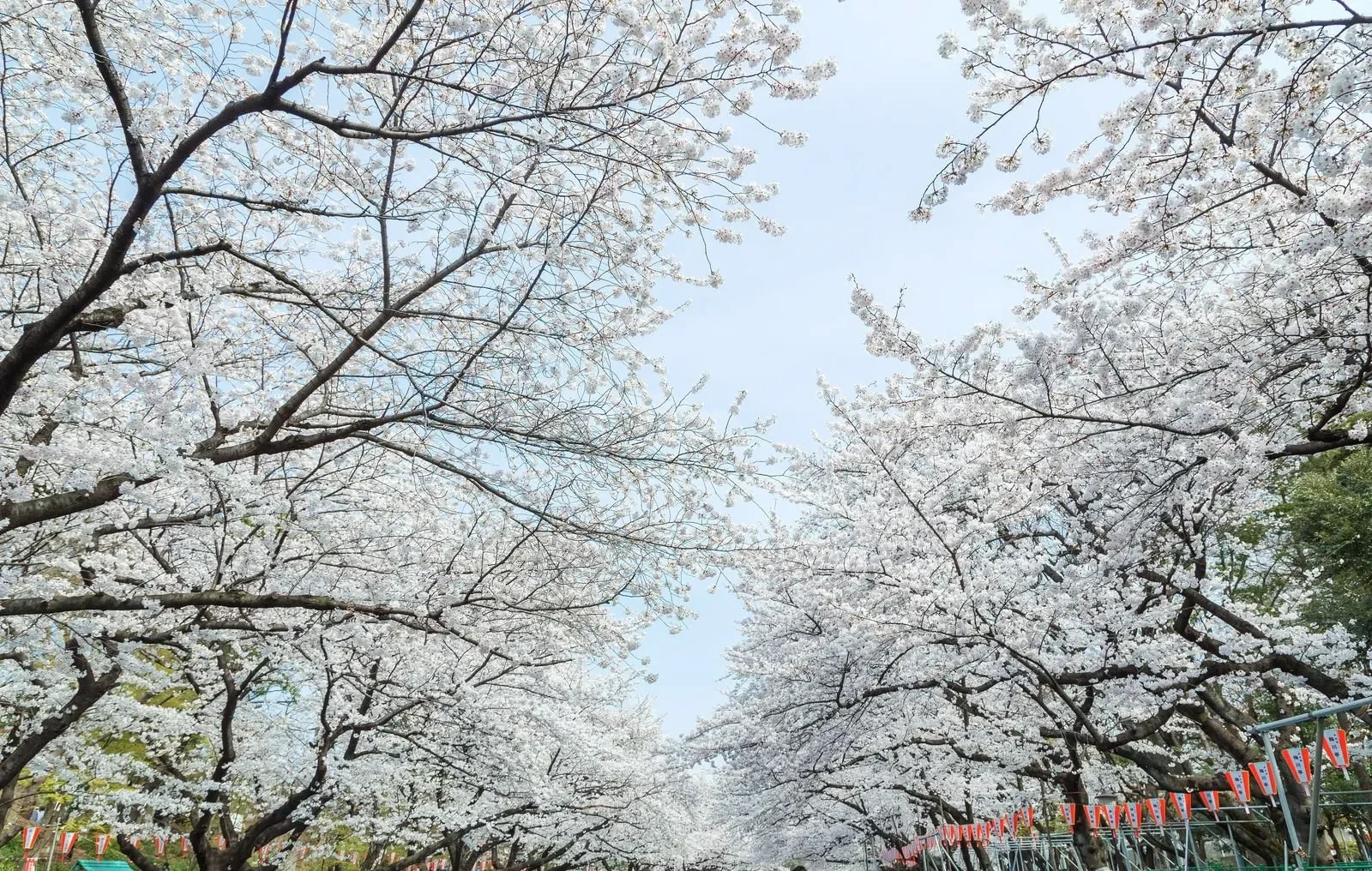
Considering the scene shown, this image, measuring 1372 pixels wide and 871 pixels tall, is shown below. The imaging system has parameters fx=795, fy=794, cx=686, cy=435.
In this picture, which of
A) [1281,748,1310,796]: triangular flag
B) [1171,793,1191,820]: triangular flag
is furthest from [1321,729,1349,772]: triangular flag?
[1171,793,1191,820]: triangular flag

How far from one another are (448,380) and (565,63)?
84.0 inches

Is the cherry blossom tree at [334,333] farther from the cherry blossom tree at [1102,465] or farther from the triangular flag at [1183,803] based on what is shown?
the triangular flag at [1183,803]

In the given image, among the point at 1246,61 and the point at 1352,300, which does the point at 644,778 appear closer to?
the point at 1352,300

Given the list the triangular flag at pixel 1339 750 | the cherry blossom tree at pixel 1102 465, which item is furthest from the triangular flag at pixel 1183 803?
the triangular flag at pixel 1339 750

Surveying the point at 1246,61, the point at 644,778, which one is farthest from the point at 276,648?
the point at 644,778

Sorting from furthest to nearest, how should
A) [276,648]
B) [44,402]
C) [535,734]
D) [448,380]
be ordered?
[535,734]
[276,648]
[44,402]
[448,380]

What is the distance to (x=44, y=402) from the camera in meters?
6.71

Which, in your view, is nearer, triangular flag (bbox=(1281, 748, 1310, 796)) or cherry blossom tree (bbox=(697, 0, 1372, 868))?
cherry blossom tree (bbox=(697, 0, 1372, 868))

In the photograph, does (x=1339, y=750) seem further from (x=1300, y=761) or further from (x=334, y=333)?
(x=334, y=333)

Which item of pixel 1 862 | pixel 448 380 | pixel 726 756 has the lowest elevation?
pixel 1 862

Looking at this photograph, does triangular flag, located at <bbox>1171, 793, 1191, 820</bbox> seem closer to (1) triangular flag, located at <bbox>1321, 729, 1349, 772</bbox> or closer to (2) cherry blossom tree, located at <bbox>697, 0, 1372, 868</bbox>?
(2) cherry blossom tree, located at <bbox>697, 0, 1372, 868</bbox>

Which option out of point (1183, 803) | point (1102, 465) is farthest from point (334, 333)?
point (1183, 803)

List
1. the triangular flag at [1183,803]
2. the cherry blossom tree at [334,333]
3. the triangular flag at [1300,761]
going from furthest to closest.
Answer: the triangular flag at [1183,803] < the triangular flag at [1300,761] < the cherry blossom tree at [334,333]

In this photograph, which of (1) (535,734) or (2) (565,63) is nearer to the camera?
(2) (565,63)
